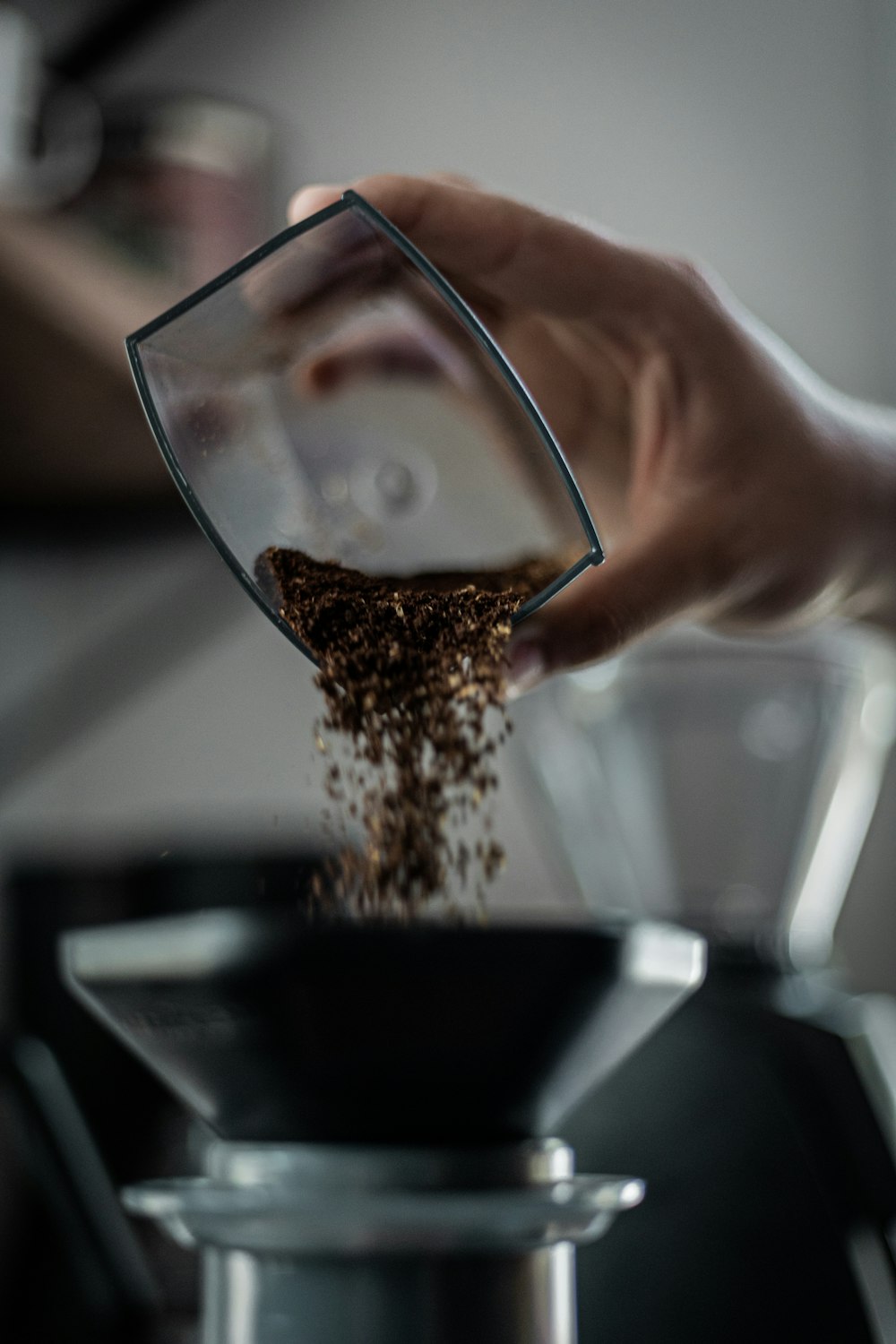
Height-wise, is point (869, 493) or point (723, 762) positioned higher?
point (723, 762)

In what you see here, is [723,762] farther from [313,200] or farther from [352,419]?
[313,200]

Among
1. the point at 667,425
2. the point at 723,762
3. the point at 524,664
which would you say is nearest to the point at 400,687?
the point at 524,664

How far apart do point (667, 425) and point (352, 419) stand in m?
0.12

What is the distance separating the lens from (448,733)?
1.32 ft

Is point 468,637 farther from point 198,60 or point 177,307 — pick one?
point 198,60

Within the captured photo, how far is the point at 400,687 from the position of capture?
0.40 metres

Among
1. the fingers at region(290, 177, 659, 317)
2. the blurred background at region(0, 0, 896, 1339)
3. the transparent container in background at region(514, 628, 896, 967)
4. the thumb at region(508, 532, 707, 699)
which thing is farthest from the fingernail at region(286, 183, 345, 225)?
the blurred background at region(0, 0, 896, 1339)

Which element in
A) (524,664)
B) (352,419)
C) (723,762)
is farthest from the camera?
(723,762)

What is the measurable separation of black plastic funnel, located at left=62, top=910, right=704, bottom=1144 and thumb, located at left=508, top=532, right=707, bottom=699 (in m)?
0.10

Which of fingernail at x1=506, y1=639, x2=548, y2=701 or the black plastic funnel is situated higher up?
fingernail at x1=506, y1=639, x2=548, y2=701

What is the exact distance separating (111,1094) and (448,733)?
500mm

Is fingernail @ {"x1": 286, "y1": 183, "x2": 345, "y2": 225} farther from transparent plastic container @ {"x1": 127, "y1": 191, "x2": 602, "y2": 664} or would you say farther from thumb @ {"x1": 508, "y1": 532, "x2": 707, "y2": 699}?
thumb @ {"x1": 508, "y1": 532, "x2": 707, "y2": 699}

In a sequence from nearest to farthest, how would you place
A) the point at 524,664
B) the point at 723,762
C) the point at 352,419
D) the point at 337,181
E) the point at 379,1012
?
the point at 379,1012 → the point at 524,664 → the point at 352,419 → the point at 723,762 → the point at 337,181

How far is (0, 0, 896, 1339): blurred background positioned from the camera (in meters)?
1.13
